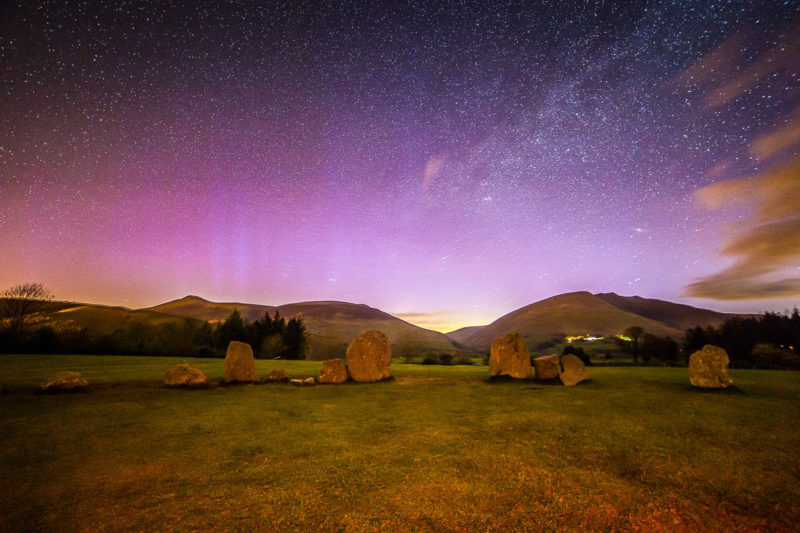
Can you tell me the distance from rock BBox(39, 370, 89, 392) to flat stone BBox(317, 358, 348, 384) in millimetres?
9694

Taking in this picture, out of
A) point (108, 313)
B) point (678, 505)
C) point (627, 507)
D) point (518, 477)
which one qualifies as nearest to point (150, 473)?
point (518, 477)

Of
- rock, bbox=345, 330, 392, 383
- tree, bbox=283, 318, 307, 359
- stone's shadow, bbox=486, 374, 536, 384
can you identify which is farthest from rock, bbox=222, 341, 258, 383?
tree, bbox=283, 318, 307, 359

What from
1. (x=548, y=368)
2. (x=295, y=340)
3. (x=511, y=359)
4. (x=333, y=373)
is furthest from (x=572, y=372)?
(x=295, y=340)

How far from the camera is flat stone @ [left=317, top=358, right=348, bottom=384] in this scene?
54.9 feet

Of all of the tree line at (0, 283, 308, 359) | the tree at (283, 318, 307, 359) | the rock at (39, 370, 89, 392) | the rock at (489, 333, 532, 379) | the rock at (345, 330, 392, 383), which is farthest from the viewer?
the tree at (283, 318, 307, 359)

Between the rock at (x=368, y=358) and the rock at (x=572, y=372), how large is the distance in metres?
9.20

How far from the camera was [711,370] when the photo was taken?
1330 centimetres

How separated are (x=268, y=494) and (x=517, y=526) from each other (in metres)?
3.57

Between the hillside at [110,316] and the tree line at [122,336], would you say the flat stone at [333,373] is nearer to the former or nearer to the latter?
the tree line at [122,336]

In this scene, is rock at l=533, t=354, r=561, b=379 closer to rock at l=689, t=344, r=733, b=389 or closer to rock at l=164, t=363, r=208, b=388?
rock at l=689, t=344, r=733, b=389

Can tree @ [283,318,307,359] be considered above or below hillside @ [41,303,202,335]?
below

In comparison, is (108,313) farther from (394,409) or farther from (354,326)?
(354,326)

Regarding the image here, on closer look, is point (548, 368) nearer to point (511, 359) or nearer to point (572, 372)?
point (572, 372)

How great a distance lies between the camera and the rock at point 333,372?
54.9 ft
